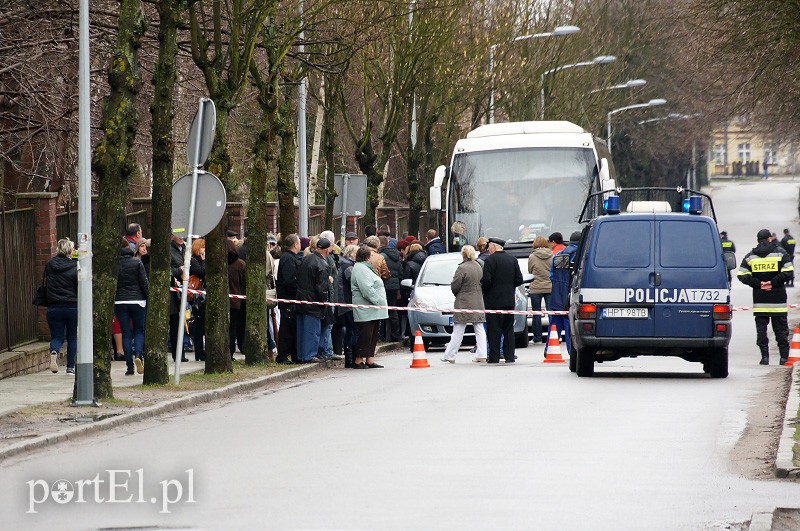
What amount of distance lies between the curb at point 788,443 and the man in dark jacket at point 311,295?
7236 millimetres

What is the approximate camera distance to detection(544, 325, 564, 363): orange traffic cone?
2323cm

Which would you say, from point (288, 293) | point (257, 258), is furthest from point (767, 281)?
point (257, 258)

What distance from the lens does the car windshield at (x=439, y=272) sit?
26547mm

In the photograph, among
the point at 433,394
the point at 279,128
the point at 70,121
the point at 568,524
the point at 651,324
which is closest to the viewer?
the point at 568,524

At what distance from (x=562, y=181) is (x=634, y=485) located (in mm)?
20876

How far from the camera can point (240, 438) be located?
13188mm

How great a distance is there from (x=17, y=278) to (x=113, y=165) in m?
5.96

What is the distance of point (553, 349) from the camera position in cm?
2338

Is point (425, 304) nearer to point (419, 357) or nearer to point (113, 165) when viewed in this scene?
point (419, 357)

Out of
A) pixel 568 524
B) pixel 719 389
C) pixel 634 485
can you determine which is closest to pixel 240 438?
pixel 634 485

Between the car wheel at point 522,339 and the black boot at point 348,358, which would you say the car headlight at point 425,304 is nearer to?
the car wheel at point 522,339

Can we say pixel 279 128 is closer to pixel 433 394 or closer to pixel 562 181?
pixel 433 394

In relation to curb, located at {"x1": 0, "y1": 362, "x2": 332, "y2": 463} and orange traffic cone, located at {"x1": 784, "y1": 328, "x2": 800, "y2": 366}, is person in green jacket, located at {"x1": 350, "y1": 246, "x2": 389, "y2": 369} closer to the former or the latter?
curb, located at {"x1": 0, "y1": 362, "x2": 332, "y2": 463}

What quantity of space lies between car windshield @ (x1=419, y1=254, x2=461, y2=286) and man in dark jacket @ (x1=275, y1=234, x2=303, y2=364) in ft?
14.2
